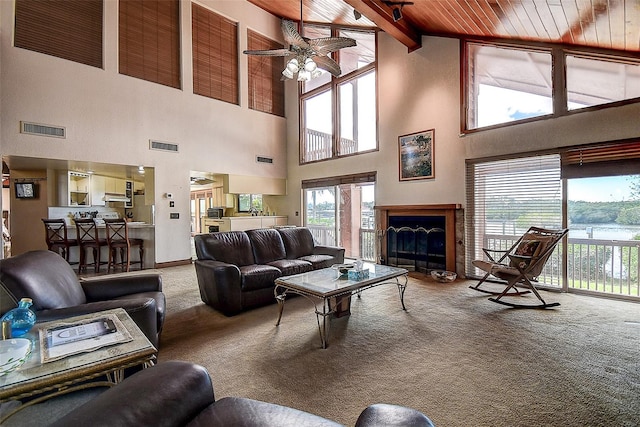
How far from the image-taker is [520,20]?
3715 millimetres

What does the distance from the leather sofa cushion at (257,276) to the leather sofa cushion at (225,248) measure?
35 cm

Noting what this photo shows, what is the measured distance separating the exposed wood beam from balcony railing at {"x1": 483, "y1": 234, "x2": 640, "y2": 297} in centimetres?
410

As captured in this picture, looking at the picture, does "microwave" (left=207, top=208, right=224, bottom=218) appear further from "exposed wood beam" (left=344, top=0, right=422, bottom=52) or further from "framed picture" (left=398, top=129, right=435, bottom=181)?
"exposed wood beam" (left=344, top=0, right=422, bottom=52)

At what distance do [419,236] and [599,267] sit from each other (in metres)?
2.46

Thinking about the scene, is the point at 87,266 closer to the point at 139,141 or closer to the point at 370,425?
the point at 139,141

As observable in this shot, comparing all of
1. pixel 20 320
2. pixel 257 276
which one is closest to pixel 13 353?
pixel 20 320

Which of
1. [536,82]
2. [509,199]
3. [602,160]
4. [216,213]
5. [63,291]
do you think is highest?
[536,82]

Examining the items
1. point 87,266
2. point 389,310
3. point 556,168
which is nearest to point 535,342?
point 389,310

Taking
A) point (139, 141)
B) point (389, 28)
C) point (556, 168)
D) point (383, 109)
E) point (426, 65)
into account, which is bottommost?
point (556, 168)

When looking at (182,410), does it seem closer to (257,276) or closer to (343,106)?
(257,276)

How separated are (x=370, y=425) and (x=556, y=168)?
15.1 ft

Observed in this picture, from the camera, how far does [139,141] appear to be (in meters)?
5.89

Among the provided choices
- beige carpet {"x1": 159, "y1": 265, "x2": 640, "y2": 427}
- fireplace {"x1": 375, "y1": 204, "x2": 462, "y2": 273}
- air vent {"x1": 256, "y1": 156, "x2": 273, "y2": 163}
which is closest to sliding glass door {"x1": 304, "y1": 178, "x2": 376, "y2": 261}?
fireplace {"x1": 375, "y1": 204, "x2": 462, "y2": 273}

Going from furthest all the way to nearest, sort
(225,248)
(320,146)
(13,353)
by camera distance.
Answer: (320,146)
(225,248)
(13,353)
